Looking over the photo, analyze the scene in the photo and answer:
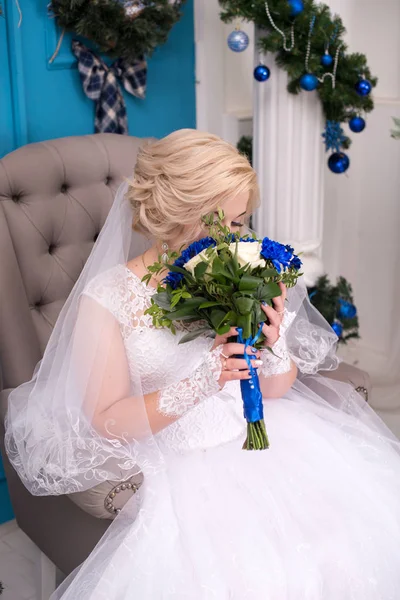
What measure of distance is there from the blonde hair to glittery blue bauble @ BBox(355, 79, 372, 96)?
1.06 m

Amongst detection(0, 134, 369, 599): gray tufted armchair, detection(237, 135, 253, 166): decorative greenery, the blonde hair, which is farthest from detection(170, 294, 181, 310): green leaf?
detection(237, 135, 253, 166): decorative greenery

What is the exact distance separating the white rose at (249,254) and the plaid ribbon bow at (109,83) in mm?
1365

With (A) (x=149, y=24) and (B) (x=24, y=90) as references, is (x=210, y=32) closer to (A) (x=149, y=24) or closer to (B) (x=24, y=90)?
(A) (x=149, y=24)

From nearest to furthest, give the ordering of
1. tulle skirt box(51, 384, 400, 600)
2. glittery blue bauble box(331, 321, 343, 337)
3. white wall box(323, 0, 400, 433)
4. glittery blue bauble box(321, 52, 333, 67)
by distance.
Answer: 1. tulle skirt box(51, 384, 400, 600)
2. glittery blue bauble box(321, 52, 333, 67)
3. glittery blue bauble box(331, 321, 343, 337)
4. white wall box(323, 0, 400, 433)

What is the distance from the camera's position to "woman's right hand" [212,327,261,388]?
5.77 ft

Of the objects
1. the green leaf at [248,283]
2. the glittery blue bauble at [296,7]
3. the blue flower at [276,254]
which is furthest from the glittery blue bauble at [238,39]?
the green leaf at [248,283]

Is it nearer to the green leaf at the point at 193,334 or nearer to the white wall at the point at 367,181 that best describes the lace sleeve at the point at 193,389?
the green leaf at the point at 193,334

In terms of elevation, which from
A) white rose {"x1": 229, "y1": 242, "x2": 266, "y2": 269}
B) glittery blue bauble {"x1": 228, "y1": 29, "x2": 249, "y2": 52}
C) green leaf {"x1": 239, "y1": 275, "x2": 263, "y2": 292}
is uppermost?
glittery blue bauble {"x1": 228, "y1": 29, "x2": 249, "y2": 52}

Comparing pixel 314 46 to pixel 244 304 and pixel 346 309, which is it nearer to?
pixel 346 309

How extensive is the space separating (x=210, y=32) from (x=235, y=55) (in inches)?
7.2

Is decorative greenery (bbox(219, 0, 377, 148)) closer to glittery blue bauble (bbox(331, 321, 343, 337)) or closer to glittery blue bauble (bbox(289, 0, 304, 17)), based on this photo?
glittery blue bauble (bbox(289, 0, 304, 17))

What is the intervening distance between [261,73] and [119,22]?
538mm

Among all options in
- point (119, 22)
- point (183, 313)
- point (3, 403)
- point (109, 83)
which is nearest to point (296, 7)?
point (119, 22)

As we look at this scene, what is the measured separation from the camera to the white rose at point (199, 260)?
1742 millimetres
